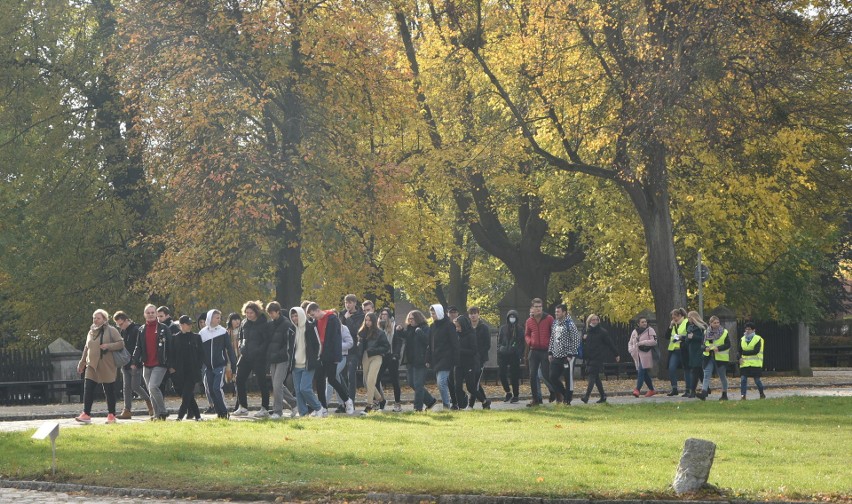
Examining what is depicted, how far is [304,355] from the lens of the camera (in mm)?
22266

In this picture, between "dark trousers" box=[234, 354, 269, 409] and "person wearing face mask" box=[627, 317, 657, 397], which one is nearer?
"dark trousers" box=[234, 354, 269, 409]

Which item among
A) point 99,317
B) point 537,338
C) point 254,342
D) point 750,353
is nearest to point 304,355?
point 254,342

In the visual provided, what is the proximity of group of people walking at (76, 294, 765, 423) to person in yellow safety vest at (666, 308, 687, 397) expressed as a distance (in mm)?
27

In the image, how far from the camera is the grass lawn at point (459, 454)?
40.7 feet

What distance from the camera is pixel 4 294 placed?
3834 cm

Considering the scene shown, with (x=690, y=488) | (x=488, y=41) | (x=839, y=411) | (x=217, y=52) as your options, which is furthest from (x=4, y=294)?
(x=690, y=488)

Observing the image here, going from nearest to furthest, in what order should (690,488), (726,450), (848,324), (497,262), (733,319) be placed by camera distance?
(690,488) → (726,450) → (733,319) → (497,262) → (848,324)

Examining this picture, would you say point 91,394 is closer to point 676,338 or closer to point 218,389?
point 218,389

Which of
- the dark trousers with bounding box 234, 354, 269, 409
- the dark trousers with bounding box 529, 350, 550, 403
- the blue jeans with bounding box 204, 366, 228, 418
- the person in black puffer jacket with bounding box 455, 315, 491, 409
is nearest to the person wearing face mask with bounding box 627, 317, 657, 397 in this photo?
the dark trousers with bounding box 529, 350, 550, 403

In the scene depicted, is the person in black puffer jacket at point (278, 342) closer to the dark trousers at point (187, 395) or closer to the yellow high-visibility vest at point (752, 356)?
the dark trousers at point (187, 395)

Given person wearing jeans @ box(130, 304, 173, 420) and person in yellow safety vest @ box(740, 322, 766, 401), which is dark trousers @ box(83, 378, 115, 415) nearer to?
person wearing jeans @ box(130, 304, 173, 420)

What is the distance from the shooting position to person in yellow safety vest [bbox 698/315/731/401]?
26516 millimetres

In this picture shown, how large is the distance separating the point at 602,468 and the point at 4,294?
2809cm

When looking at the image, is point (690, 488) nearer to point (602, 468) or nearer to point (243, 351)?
point (602, 468)
